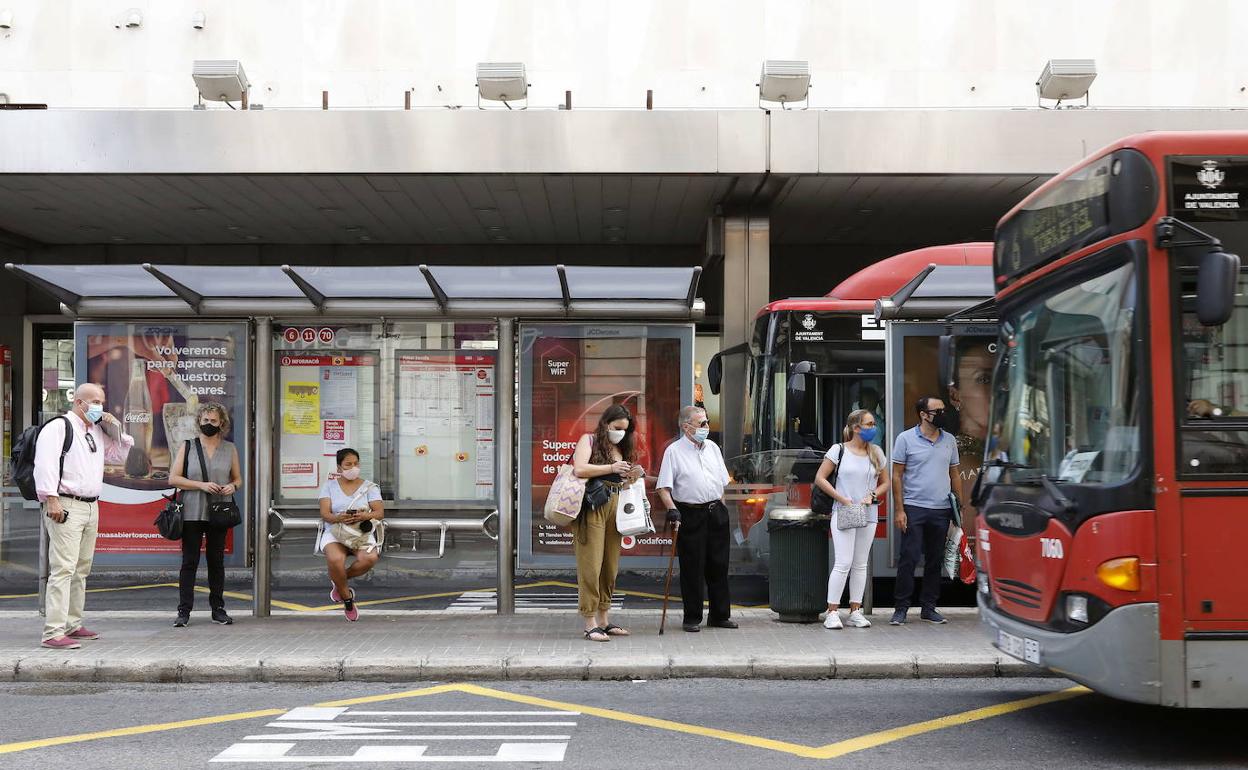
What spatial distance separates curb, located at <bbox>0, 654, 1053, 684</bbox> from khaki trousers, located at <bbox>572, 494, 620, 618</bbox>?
904 mm

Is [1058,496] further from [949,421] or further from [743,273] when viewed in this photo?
[743,273]

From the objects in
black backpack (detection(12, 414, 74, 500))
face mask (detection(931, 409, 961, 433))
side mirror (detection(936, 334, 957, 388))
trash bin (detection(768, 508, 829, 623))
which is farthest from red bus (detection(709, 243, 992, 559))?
black backpack (detection(12, 414, 74, 500))

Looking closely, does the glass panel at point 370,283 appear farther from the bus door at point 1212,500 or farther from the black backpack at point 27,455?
the bus door at point 1212,500

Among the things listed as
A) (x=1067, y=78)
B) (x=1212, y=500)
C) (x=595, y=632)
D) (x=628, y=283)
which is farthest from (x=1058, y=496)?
(x=1067, y=78)

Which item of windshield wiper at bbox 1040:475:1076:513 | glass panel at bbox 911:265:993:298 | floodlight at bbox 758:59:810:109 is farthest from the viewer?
floodlight at bbox 758:59:810:109

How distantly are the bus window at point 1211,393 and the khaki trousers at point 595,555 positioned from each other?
4366 mm

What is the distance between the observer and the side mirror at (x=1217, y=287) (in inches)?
194

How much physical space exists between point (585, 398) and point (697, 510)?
1789 millimetres

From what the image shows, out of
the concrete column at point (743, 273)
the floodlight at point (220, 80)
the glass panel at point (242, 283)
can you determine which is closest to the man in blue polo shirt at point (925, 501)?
the glass panel at point (242, 283)

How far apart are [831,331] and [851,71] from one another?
710 centimetres

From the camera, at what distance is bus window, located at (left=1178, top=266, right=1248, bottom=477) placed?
16.9ft

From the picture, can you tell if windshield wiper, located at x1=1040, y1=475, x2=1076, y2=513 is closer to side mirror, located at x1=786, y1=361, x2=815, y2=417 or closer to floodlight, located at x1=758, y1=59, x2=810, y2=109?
side mirror, located at x1=786, y1=361, x2=815, y2=417

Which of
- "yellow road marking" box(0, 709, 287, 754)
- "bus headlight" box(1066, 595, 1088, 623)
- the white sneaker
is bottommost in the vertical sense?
"yellow road marking" box(0, 709, 287, 754)

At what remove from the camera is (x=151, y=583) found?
12.0m
